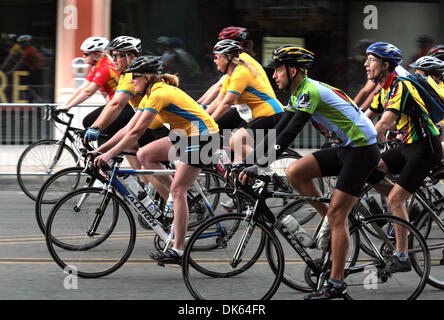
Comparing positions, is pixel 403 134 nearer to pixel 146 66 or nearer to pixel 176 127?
pixel 176 127

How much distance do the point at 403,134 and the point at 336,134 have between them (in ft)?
3.81

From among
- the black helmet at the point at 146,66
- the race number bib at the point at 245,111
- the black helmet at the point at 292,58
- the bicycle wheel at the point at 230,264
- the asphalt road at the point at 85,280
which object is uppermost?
the black helmet at the point at 292,58

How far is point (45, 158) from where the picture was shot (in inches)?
400

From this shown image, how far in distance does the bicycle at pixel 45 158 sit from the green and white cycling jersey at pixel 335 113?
472cm

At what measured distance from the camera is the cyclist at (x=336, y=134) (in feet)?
A: 18.3

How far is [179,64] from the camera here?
14391mm

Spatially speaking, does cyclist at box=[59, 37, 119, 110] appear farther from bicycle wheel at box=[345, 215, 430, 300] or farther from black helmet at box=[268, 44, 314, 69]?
bicycle wheel at box=[345, 215, 430, 300]

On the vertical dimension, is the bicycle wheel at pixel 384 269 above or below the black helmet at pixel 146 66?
below

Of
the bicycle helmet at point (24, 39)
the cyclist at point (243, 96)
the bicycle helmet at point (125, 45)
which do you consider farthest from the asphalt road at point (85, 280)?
the bicycle helmet at point (24, 39)

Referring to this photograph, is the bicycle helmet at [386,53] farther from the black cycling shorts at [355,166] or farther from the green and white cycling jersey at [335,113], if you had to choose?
the black cycling shorts at [355,166]

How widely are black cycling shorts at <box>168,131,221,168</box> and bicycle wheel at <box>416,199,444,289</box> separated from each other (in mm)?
1814

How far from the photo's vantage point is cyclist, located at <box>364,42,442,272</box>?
6.36 meters

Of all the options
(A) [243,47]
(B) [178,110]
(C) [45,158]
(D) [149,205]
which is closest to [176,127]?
(B) [178,110]

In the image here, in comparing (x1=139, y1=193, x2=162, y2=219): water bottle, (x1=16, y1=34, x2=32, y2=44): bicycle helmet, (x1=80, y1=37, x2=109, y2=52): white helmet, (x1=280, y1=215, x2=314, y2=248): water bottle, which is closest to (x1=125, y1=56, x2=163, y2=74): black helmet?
(x1=139, y1=193, x2=162, y2=219): water bottle
